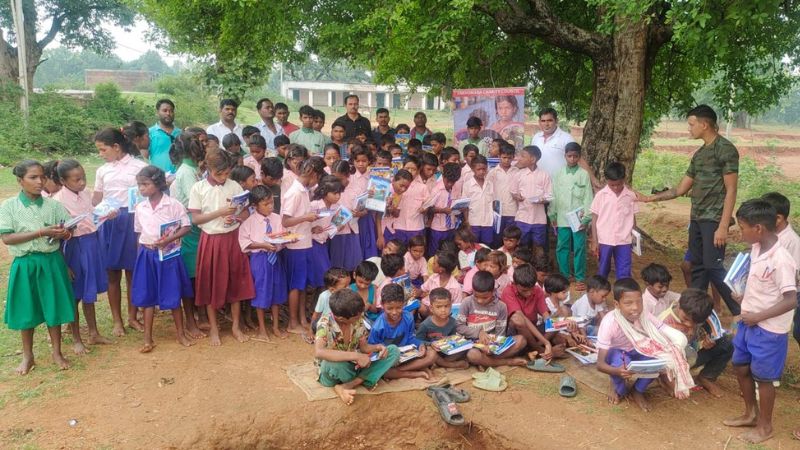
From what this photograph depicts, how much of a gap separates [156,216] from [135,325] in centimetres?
131

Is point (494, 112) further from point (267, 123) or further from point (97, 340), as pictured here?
point (97, 340)

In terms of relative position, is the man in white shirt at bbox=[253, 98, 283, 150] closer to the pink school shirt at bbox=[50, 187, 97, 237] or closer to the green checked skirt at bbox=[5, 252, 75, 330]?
the pink school shirt at bbox=[50, 187, 97, 237]

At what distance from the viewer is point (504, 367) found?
4.97 meters

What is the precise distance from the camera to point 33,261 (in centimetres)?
452

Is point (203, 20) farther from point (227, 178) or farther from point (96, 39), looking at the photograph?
point (96, 39)

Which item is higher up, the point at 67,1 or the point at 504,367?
the point at 67,1

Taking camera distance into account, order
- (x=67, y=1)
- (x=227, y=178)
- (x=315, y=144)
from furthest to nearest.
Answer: (x=67, y=1), (x=315, y=144), (x=227, y=178)

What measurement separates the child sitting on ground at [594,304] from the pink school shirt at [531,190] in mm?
1633

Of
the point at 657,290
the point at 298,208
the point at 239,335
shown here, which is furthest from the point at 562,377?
the point at 239,335

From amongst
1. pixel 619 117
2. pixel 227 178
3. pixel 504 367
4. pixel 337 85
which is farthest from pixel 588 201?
pixel 337 85

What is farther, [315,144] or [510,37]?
[510,37]

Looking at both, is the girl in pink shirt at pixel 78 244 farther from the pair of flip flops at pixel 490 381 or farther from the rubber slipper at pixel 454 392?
the pair of flip flops at pixel 490 381

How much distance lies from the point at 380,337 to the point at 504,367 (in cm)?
108

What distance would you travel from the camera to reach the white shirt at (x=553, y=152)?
23.1 ft
